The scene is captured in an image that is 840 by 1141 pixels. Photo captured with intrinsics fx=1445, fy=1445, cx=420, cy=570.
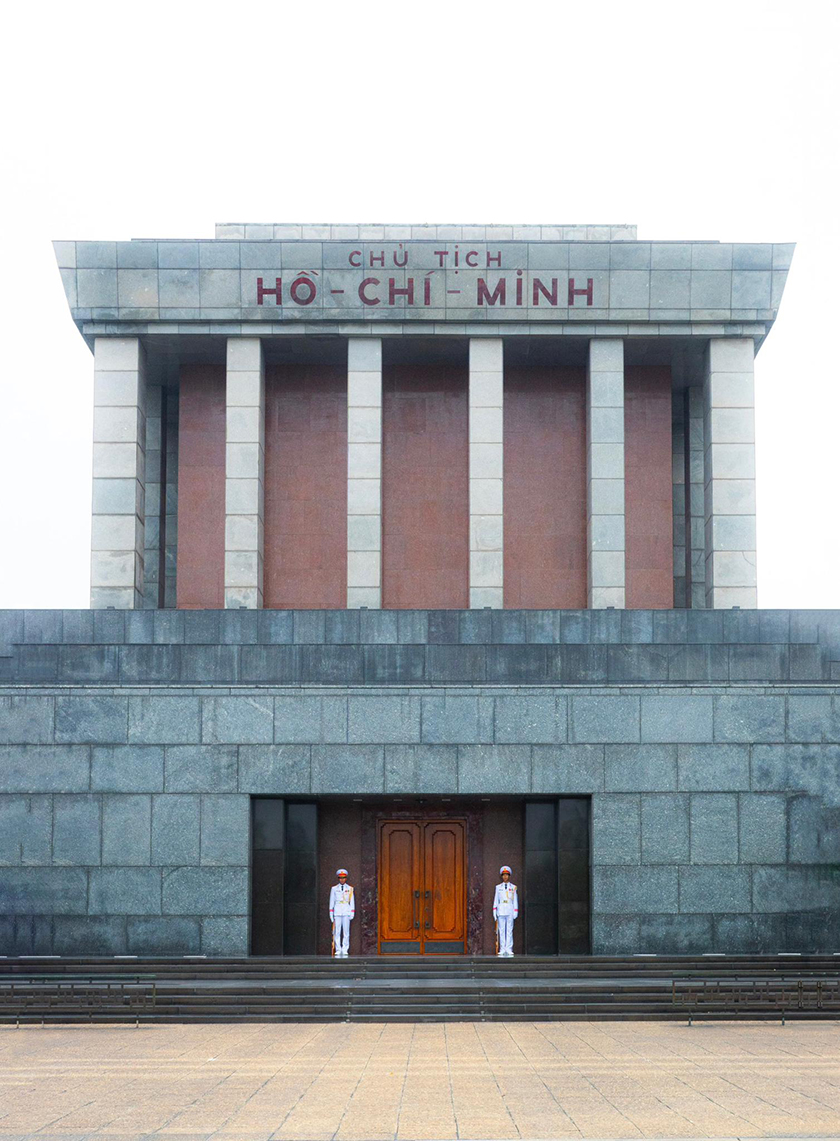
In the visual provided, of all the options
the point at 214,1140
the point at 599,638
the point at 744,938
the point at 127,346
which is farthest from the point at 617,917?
the point at 127,346

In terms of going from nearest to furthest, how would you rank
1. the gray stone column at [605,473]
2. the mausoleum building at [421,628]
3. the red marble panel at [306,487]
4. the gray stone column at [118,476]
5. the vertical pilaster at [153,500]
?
the mausoleum building at [421,628] < the gray stone column at [605,473] < the gray stone column at [118,476] < the red marble panel at [306,487] < the vertical pilaster at [153,500]

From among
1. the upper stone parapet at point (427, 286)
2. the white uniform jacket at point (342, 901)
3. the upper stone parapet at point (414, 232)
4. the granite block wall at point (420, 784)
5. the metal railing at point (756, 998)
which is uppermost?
the upper stone parapet at point (414, 232)

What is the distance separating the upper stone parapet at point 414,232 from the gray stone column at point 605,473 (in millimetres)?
3893

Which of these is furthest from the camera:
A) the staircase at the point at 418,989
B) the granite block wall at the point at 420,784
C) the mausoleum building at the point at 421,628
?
the mausoleum building at the point at 421,628

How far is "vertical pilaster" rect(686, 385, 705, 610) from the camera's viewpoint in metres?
32.6

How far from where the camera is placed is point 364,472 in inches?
1221

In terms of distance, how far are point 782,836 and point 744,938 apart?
176 cm

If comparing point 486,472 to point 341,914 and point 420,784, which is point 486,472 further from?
point 341,914

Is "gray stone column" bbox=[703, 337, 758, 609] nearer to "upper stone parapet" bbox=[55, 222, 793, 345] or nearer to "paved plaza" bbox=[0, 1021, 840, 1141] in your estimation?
"upper stone parapet" bbox=[55, 222, 793, 345]

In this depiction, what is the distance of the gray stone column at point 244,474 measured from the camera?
1208 inches

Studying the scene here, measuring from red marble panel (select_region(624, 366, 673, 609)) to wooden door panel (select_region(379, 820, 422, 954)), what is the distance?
9.03 m

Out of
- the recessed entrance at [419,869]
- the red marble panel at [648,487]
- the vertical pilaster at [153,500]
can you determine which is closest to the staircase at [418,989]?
the recessed entrance at [419,869]

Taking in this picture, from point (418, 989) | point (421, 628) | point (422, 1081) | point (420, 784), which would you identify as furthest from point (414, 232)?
point (422, 1081)

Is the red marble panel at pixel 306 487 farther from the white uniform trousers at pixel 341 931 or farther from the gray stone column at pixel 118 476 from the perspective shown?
the white uniform trousers at pixel 341 931
